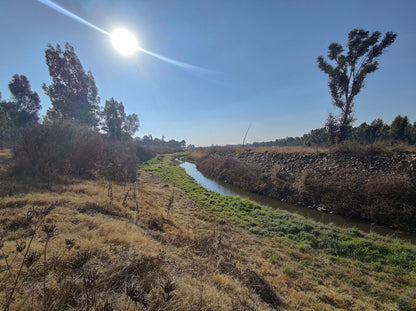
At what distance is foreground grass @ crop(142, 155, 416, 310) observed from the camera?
3.87 m

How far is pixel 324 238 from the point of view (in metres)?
6.08

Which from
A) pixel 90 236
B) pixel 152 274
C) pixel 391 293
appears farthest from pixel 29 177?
pixel 391 293

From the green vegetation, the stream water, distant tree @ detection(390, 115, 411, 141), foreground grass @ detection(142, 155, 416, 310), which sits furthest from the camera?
distant tree @ detection(390, 115, 411, 141)

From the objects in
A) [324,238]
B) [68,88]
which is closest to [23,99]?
[68,88]

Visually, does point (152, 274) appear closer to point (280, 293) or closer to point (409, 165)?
point (280, 293)

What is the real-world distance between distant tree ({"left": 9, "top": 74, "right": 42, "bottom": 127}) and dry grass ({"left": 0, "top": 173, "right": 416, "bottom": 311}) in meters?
37.9

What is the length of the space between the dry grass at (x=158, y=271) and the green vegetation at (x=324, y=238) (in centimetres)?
58

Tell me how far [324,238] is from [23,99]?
49.0m

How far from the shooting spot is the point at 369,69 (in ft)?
42.9

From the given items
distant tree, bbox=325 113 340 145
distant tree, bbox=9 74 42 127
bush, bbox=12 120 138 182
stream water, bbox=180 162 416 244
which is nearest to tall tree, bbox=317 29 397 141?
distant tree, bbox=325 113 340 145

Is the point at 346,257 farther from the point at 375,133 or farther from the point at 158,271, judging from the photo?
the point at 375,133

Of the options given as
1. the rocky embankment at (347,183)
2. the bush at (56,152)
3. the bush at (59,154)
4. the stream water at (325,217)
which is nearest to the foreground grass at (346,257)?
the stream water at (325,217)

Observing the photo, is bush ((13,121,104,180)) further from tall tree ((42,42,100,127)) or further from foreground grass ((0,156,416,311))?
tall tree ((42,42,100,127))

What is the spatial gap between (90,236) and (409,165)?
51.8ft
